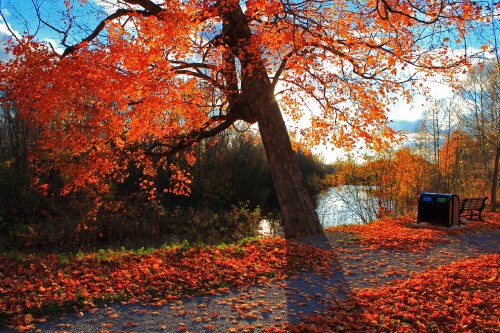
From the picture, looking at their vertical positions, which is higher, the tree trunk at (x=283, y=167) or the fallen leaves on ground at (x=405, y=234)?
the tree trunk at (x=283, y=167)

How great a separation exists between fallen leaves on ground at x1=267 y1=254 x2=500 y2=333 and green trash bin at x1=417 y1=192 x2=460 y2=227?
22.0 ft

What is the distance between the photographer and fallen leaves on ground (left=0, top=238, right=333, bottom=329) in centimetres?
532

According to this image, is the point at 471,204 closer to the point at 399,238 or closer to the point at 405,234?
the point at 405,234

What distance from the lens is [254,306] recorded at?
5.46m

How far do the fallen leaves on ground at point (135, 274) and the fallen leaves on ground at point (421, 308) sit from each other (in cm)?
157

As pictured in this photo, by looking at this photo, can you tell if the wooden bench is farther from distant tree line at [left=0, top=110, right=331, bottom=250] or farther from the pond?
distant tree line at [left=0, top=110, right=331, bottom=250]

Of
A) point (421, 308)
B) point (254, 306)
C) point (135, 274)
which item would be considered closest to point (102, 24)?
point (135, 274)

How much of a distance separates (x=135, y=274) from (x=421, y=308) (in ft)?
13.5

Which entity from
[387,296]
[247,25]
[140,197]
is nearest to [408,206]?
[140,197]

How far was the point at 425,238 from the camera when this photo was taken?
1105 centimetres

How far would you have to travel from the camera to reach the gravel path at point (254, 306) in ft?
15.4

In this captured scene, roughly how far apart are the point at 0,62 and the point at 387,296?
36.6 feet

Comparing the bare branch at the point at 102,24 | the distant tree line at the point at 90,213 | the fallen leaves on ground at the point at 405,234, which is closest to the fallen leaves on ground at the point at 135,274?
the fallen leaves on ground at the point at 405,234

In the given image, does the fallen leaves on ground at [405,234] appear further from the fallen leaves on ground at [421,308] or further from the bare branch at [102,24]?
the bare branch at [102,24]
